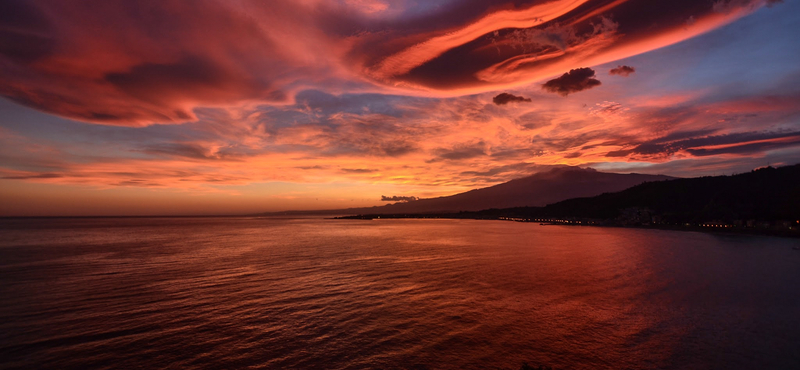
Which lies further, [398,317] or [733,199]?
[733,199]

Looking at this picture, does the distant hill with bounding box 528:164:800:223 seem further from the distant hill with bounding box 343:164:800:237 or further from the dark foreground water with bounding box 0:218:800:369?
the dark foreground water with bounding box 0:218:800:369

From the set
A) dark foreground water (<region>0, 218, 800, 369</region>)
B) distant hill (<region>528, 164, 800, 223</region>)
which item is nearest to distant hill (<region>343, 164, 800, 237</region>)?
distant hill (<region>528, 164, 800, 223</region>)

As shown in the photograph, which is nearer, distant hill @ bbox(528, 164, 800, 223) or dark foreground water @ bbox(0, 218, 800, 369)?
dark foreground water @ bbox(0, 218, 800, 369)

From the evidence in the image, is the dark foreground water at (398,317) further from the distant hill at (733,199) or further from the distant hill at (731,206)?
the distant hill at (733,199)

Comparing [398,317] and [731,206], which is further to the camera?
[731,206]

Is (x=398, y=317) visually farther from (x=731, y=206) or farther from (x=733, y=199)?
(x=733, y=199)

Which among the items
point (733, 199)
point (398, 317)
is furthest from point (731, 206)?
point (398, 317)

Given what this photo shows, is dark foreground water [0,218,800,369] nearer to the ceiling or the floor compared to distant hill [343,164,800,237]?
nearer to the floor

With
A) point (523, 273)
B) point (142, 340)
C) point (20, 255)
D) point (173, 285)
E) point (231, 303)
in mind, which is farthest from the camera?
point (20, 255)

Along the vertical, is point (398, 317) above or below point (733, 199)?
below

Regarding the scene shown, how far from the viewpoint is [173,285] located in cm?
3456

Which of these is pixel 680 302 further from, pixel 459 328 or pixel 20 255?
pixel 20 255

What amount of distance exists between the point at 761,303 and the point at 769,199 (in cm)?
16036

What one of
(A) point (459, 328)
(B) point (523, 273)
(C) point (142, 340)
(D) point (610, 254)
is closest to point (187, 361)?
(C) point (142, 340)
